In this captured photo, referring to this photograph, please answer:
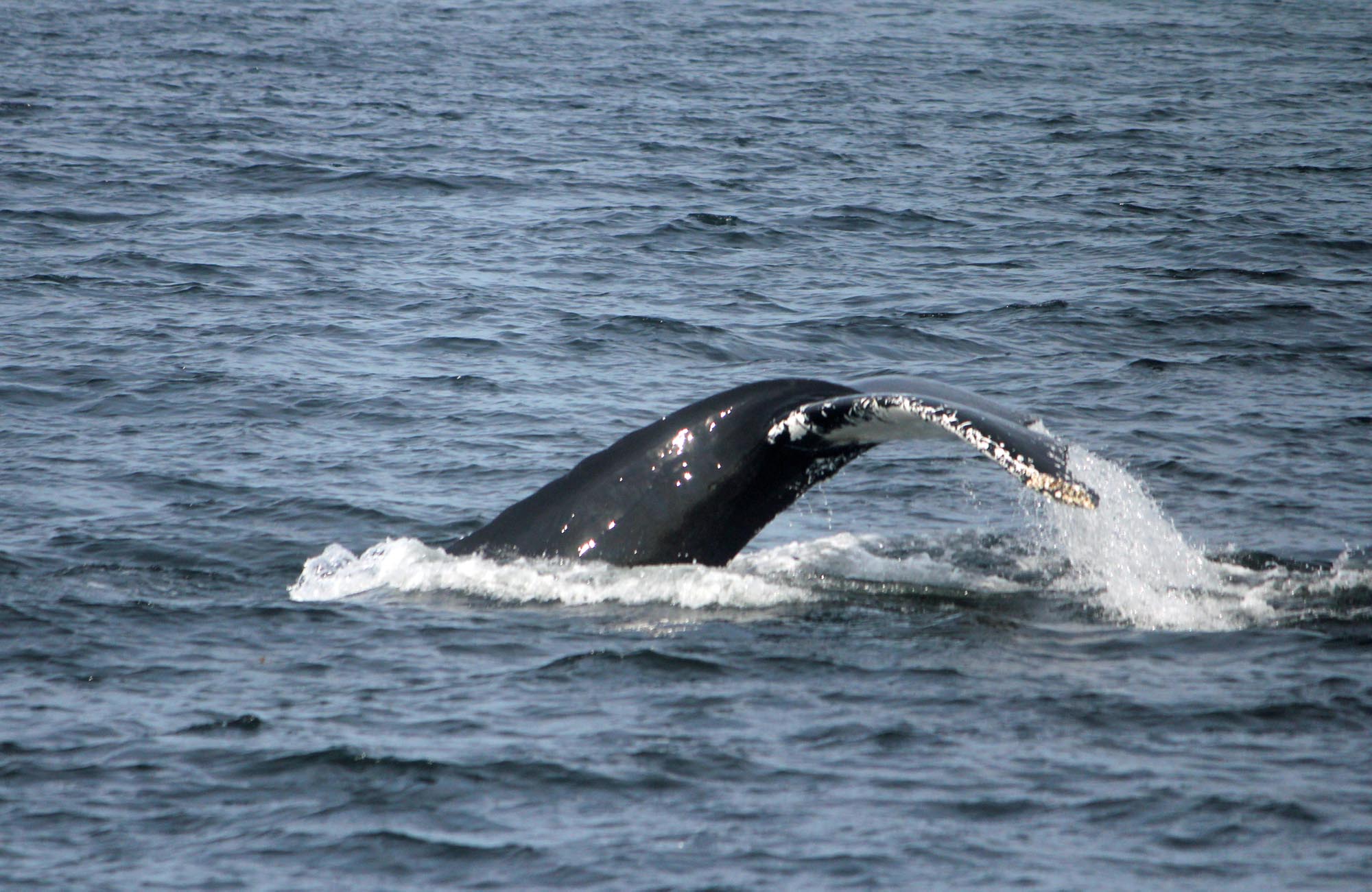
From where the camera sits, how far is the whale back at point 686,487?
771cm

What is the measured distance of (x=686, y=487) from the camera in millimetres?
7883

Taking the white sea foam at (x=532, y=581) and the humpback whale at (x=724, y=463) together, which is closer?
the humpback whale at (x=724, y=463)

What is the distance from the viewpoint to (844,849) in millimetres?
5824

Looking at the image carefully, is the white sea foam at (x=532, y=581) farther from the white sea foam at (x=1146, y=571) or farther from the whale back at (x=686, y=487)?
the white sea foam at (x=1146, y=571)

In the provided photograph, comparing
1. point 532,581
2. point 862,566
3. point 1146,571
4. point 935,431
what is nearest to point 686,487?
point 532,581

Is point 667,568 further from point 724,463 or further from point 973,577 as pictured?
point 973,577

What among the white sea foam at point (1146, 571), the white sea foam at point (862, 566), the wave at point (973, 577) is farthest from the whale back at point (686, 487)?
the white sea foam at point (1146, 571)

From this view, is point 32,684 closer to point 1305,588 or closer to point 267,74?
point 1305,588

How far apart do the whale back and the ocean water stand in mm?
176

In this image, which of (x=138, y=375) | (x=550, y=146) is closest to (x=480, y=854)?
(x=138, y=375)

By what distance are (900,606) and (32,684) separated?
3.76 metres

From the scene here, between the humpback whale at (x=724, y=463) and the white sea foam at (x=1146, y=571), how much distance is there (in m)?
0.89

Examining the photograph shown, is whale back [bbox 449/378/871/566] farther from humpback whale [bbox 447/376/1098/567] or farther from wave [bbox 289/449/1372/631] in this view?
wave [bbox 289/449/1372/631]

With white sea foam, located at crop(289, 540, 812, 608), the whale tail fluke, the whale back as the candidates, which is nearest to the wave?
white sea foam, located at crop(289, 540, 812, 608)
